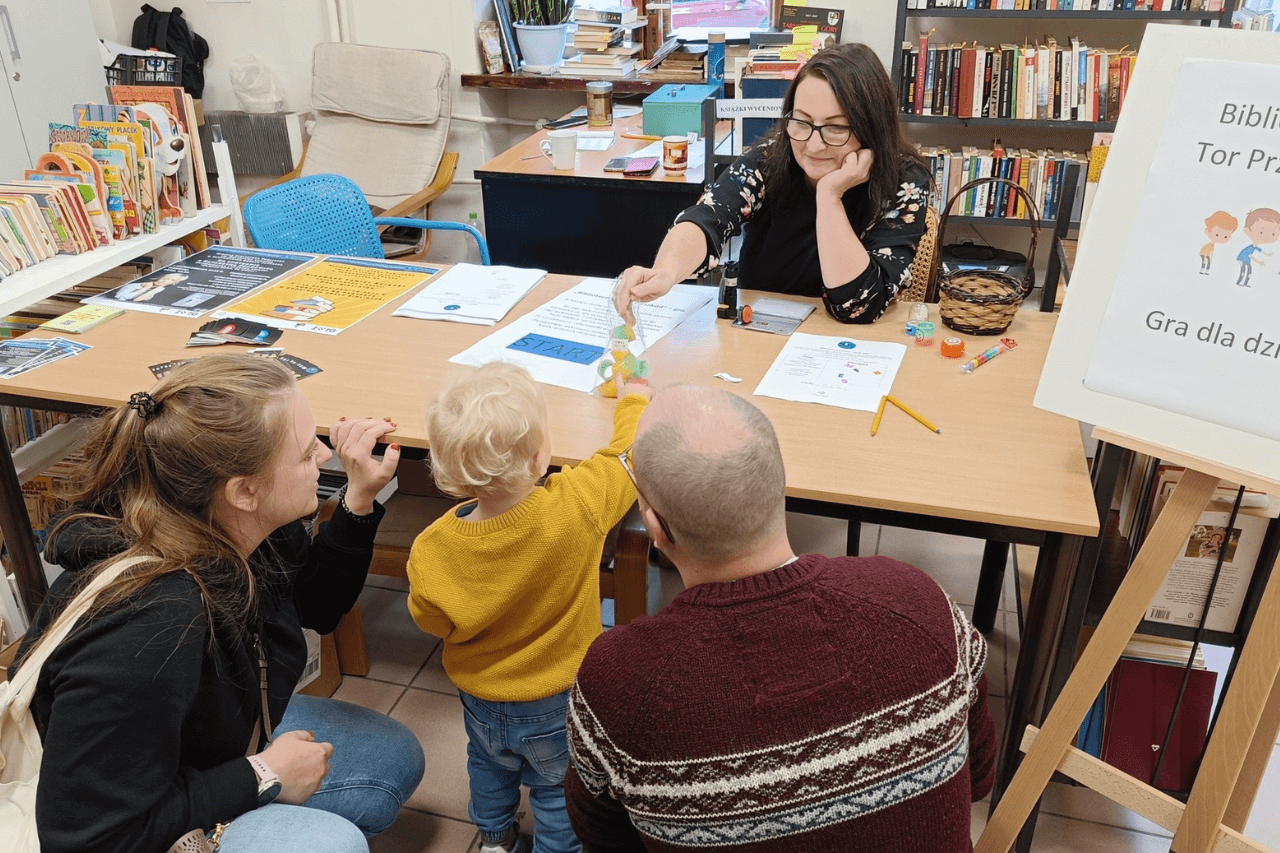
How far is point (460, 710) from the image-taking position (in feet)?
6.96

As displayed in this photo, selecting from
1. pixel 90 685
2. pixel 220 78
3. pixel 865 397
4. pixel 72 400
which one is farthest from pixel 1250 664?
pixel 220 78

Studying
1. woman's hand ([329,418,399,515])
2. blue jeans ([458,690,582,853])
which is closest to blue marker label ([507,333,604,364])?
woman's hand ([329,418,399,515])

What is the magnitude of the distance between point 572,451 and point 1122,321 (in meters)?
0.86

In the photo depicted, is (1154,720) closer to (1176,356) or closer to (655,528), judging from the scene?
(1176,356)

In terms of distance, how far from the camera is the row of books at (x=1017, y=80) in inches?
149

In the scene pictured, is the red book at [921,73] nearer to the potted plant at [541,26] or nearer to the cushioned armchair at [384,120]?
the potted plant at [541,26]

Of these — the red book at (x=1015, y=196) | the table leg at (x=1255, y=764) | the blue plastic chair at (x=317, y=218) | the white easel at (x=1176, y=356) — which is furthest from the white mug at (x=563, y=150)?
the table leg at (x=1255, y=764)

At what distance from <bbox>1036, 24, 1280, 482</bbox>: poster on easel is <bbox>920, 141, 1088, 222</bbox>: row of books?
9.74 feet

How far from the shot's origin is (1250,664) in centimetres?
118

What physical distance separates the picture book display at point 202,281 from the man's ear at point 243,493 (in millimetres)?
1109

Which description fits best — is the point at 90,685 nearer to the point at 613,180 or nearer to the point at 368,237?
the point at 368,237

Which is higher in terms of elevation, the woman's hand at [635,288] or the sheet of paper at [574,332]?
the woman's hand at [635,288]

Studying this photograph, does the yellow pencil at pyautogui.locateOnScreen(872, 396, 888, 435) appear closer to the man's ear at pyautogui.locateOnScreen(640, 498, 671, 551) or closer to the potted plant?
the man's ear at pyautogui.locateOnScreen(640, 498, 671, 551)

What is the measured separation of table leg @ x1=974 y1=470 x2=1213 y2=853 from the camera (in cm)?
117
